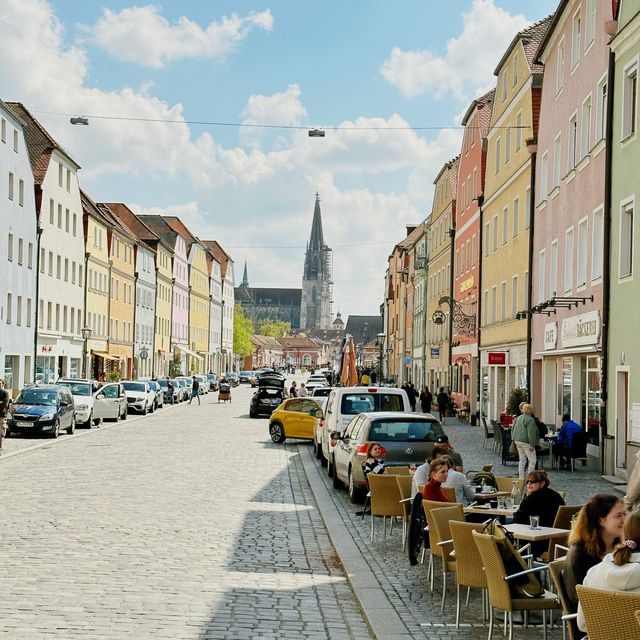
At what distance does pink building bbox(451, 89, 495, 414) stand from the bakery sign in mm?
18673

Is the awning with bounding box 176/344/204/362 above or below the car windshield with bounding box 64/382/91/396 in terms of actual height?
above

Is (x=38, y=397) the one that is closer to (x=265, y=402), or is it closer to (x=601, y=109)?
(x=265, y=402)

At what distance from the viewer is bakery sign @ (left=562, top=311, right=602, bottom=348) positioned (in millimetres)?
25578

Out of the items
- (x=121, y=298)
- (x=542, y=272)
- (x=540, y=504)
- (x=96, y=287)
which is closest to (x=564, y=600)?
(x=540, y=504)

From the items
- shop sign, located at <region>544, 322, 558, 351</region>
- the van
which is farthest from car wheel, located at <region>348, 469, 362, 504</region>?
shop sign, located at <region>544, 322, 558, 351</region>

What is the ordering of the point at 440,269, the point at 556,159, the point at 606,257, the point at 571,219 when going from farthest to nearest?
the point at 440,269 → the point at 556,159 → the point at 571,219 → the point at 606,257

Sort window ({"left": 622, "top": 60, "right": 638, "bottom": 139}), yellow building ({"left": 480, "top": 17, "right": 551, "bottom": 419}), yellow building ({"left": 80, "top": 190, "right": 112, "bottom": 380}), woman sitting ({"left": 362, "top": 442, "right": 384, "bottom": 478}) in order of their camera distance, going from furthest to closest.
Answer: yellow building ({"left": 80, "top": 190, "right": 112, "bottom": 380}), yellow building ({"left": 480, "top": 17, "right": 551, "bottom": 419}), window ({"left": 622, "top": 60, "right": 638, "bottom": 139}), woman sitting ({"left": 362, "top": 442, "right": 384, "bottom": 478})

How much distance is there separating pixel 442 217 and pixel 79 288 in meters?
20.9

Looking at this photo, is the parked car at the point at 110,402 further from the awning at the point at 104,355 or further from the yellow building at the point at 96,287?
the awning at the point at 104,355

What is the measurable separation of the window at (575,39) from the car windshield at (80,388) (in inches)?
843

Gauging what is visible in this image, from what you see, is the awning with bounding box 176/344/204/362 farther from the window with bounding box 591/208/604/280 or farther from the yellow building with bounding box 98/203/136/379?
the window with bounding box 591/208/604/280

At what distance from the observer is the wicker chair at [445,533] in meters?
9.93

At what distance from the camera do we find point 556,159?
32.1 metres

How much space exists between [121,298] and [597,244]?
5661 centimetres
